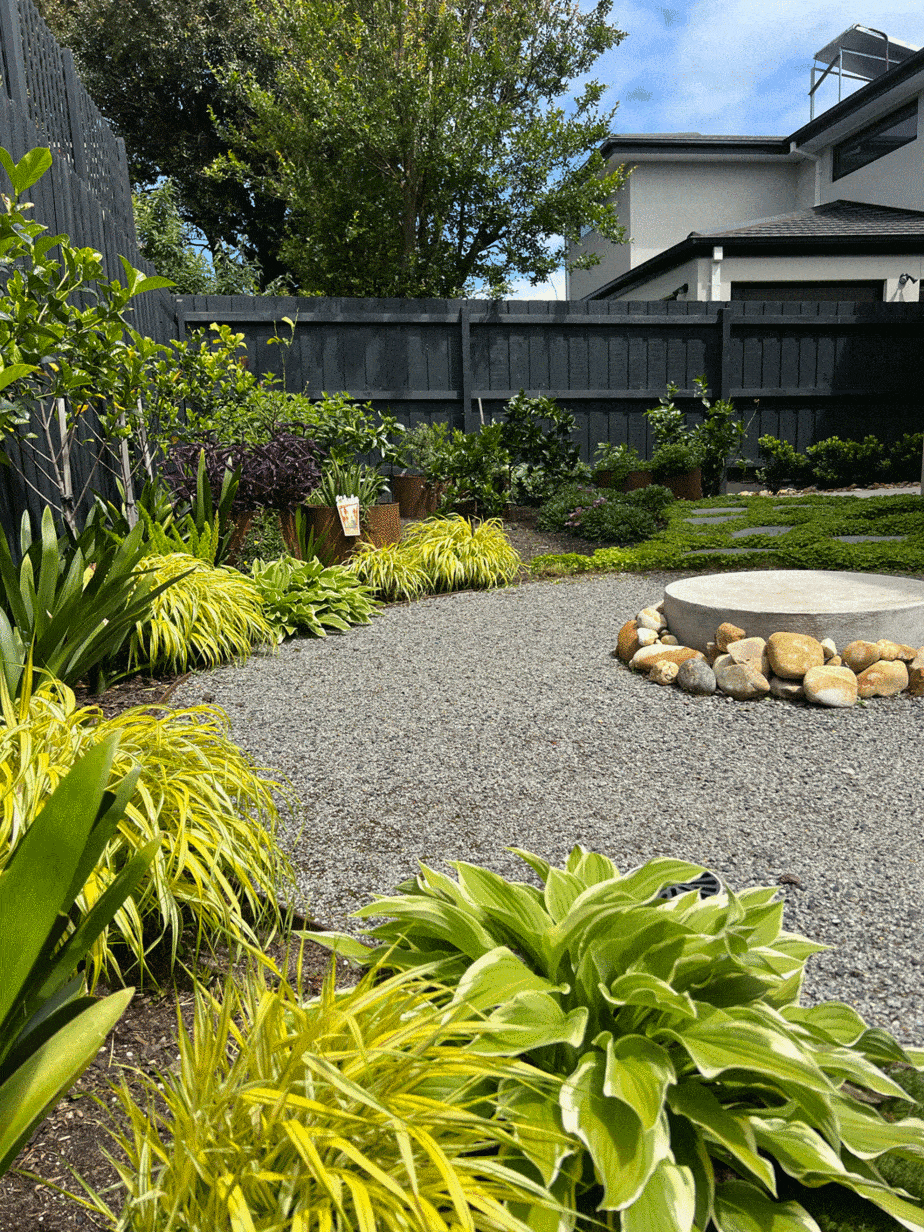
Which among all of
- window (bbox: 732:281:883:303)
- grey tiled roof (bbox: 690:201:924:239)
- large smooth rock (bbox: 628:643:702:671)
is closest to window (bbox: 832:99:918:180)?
grey tiled roof (bbox: 690:201:924:239)

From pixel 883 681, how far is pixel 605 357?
7282 mm

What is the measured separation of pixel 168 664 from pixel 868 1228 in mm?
3415

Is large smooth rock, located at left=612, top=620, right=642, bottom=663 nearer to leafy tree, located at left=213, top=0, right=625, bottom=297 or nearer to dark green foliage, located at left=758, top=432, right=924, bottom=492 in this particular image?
dark green foliage, located at left=758, top=432, right=924, bottom=492

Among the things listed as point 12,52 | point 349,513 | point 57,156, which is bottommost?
point 349,513

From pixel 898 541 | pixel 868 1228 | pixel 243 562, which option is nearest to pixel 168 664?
pixel 243 562

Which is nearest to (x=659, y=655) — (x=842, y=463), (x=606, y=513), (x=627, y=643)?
(x=627, y=643)

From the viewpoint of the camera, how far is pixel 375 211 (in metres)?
12.4

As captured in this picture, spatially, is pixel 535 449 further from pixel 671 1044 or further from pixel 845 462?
pixel 671 1044

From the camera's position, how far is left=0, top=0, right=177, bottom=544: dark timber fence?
3.56 m

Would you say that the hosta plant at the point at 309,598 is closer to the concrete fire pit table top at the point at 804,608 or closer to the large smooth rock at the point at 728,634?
the concrete fire pit table top at the point at 804,608

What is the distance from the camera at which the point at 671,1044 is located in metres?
1.38

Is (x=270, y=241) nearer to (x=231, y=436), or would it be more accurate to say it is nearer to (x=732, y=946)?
(x=231, y=436)

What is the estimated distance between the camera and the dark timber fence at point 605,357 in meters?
9.45

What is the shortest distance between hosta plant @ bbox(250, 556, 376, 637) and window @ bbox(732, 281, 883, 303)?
10.9 m
